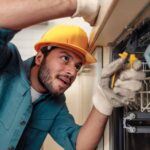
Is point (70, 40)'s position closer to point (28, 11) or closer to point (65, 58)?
point (65, 58)

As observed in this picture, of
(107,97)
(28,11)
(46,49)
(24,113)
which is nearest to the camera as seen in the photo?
(28,11)

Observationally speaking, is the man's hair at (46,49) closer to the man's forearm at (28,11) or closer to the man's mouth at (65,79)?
the man's mouth at (65,79)

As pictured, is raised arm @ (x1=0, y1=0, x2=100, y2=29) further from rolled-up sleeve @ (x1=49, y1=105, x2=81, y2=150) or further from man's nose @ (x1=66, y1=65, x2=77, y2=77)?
rolled-up sleeve @ (x1=49, y1=105, x2=81, y2=150)

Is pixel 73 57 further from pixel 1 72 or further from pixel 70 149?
pixel 70 149

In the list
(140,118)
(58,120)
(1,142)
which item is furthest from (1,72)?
(140,118)

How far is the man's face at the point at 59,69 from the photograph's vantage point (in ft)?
3.87

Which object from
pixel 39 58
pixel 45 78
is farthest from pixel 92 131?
pixel 39 58

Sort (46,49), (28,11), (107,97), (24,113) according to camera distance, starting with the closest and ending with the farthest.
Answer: (28,11)
(107,97)
(24,113)
(46,49)

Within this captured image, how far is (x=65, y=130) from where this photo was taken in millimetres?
1302

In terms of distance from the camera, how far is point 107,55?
42.4 inches

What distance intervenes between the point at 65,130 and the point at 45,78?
0.29 meters

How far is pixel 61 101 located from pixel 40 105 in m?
0.11

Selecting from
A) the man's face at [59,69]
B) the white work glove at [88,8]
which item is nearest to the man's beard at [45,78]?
the man's face at [59,69]

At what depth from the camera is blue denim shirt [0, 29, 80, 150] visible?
110cm
